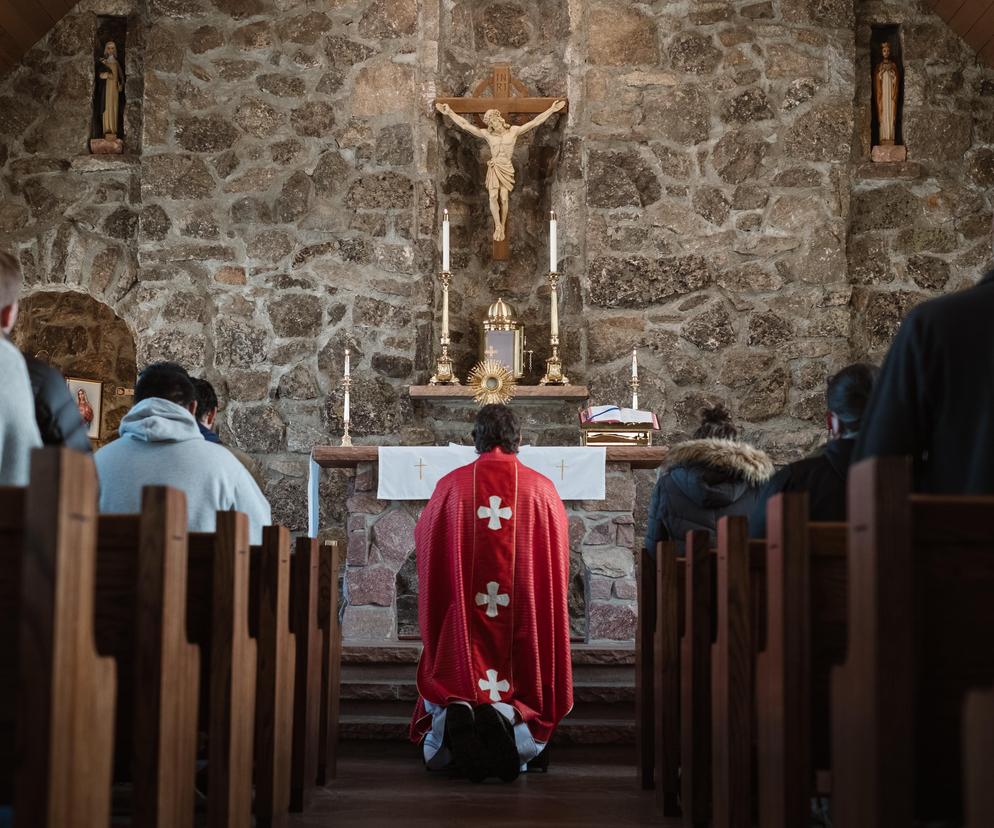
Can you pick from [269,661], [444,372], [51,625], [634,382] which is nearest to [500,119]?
[444,372]

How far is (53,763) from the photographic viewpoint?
1.71m

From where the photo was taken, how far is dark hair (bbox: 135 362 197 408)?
148 inches

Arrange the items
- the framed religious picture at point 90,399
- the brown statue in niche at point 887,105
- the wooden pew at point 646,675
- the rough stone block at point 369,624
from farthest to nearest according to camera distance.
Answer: the framed religious picture at point 90,399 < the brown statue in niche at point 887,105 < the rough stone block at point 369,624 < the wooden pew at point 646,675

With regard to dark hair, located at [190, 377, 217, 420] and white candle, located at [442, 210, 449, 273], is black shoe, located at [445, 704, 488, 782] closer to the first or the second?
dark hair, located at [190, 377, 217, 420]

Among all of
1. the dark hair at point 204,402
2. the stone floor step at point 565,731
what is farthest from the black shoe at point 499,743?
the dark hair at point 204,402

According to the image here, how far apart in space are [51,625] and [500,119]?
22.2 feet

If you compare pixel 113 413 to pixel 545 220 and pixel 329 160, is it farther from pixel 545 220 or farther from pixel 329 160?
pixel 545 220

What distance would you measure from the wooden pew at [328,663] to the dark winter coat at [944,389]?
2.46 m

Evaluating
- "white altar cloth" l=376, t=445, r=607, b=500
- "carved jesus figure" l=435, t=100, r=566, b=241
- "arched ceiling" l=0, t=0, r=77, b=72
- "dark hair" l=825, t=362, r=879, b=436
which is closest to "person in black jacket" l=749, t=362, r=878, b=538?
"dark hair" l=825, t=362, r=879, b=436

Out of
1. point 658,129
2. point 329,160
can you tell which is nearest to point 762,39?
point 658,129

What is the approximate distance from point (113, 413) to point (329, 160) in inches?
134

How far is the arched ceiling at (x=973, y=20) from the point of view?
311 inches

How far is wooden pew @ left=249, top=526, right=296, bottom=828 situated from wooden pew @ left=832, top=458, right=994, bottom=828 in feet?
5.67

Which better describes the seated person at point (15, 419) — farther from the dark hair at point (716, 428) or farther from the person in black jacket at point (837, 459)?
the dark hair at point (716, 428)
